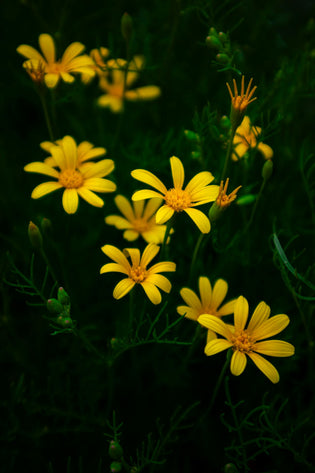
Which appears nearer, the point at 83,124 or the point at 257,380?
the point at 257,380

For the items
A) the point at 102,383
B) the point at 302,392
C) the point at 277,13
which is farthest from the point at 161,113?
the point at 302,392

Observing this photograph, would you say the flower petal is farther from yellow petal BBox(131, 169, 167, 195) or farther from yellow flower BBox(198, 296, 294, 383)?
yellow flower BBox(198, 296, 294, 383)

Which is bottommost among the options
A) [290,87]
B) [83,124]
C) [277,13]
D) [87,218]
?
[87,218]

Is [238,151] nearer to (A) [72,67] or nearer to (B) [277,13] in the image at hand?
(A) [72,67]

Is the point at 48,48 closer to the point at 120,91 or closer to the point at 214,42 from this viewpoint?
the point at 214,42

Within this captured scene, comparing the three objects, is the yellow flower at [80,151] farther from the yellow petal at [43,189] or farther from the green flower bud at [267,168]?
the green flower bud at [267,168]

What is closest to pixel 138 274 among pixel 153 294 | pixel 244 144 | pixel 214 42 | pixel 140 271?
pixel 140 271

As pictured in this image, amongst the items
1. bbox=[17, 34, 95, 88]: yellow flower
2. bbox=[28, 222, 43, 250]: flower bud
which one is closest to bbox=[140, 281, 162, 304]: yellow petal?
bbox=[28, 222, 43, 250]: flower bud

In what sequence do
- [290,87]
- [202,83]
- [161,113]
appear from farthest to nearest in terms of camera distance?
1. [202,83]
2. [161,113]
3. [290,87]
